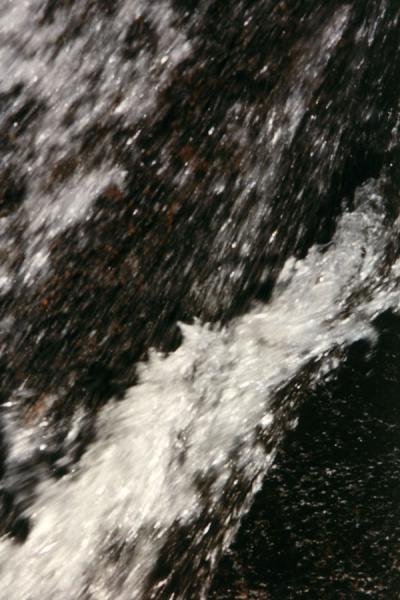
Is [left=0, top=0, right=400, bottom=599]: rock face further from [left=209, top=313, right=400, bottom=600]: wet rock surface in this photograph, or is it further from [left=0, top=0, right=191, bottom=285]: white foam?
[left=209, top=313, right=400, bottom=600]: wet rock surface

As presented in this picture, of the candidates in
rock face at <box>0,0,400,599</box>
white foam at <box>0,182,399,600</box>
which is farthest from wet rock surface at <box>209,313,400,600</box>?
rock face at <box>0,0,400,599</box>

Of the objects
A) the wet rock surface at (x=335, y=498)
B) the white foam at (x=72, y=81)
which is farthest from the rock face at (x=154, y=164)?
the wet rock surface at (x=335, y=498)

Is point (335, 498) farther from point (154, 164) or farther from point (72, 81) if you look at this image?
point (72, 81)

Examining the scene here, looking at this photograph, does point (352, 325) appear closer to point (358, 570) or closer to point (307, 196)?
point (307, 196)

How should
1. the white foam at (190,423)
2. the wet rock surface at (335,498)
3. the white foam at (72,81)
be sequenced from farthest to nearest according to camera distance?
the wet rock surface at (335,498), the white foam at (190,423), the white foam at (72,81)

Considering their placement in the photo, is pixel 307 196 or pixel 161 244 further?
pixel 307 196

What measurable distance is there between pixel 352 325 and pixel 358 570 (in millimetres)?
632

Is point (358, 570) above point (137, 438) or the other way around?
the other way around

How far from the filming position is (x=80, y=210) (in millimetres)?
1354

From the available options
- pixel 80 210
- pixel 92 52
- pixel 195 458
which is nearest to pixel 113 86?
pixel 92 52

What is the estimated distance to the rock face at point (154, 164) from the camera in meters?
1.27

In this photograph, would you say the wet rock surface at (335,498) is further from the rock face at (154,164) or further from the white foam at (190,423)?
the rock face at (154,164)

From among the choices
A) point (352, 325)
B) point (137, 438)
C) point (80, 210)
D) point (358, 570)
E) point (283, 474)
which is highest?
point (80, 210)

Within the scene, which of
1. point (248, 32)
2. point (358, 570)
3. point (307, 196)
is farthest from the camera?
point (358, 570)
